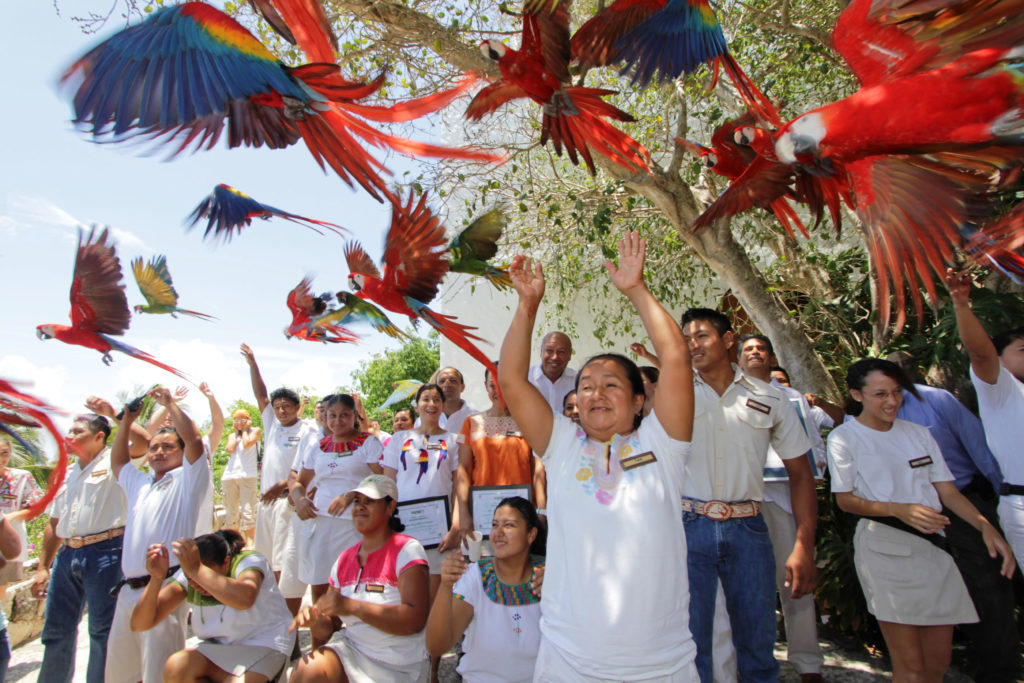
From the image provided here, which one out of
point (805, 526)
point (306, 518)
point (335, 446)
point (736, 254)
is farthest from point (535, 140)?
point (805, 526)

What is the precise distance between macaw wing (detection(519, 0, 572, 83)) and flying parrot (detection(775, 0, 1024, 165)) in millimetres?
688

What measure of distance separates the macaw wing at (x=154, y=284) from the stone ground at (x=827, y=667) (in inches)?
81.8

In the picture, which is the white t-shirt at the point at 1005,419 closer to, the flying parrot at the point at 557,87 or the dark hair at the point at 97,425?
the flying parrot at the point at 557,87

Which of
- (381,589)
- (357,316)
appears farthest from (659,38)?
(381,589)

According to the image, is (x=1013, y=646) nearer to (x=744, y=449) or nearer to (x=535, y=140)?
(x=744, y=449)

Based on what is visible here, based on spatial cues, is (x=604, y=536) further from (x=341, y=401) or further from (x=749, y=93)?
(x=341, y=401)

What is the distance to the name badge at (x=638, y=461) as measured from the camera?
147 cm

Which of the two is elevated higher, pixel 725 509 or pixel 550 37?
pixel 550 37

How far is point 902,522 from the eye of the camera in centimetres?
223

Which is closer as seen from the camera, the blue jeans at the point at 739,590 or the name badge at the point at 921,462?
the blue jeans at the point at 739,590

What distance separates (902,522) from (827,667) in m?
1.16

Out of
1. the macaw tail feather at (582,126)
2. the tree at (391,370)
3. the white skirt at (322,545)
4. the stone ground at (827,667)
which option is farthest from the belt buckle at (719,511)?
the tree at (391,370)

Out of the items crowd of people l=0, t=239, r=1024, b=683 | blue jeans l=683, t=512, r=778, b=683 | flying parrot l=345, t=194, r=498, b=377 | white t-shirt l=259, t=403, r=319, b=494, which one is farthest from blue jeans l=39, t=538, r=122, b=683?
blue jeans l=683, t=512, r=778, b=683

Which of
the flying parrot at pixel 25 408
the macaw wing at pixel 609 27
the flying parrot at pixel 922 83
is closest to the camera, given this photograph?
the flying parrot at pixel 922 83
